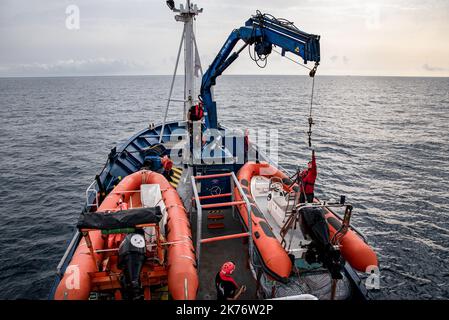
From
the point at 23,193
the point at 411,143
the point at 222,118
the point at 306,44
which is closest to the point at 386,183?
the point at 411,143

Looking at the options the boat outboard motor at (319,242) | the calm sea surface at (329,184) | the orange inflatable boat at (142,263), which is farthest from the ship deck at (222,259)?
the calm sea surface at (329,184)

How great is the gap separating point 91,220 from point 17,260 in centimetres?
928

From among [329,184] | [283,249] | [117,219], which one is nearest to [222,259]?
[283,249]

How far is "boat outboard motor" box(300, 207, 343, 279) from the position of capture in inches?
224

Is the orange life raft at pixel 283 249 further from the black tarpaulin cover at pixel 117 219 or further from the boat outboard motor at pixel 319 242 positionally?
the black tarpaulin cover at pixel 117 219

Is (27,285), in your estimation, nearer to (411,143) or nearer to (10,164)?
(10,164)

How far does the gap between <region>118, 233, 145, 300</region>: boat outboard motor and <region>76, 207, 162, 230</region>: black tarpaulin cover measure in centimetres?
34

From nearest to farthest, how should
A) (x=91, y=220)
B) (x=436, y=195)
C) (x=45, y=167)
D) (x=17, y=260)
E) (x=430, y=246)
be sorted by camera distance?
(x=91, y=220), (x=17, y=260), (x=430, y=246), (x=436, y=195), (x=45, y=167)

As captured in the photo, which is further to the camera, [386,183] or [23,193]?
[386,183]

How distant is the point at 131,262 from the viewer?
518cm

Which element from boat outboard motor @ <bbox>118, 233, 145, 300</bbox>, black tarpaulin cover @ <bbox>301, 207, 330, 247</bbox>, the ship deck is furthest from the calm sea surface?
boat outboard motor @ <bbox>118, 233, 145, 300</bbox>

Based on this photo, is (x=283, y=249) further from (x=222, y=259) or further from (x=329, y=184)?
(x=329, y=184)

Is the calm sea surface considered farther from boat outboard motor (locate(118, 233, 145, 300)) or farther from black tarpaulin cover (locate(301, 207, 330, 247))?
boat outboard motor (locate(118, 233, 145, 300))

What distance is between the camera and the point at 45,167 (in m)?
22.7
